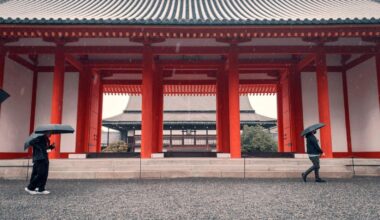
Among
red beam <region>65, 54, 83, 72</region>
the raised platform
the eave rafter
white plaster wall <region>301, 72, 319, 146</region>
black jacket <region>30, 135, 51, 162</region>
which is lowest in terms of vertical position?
the raised platform

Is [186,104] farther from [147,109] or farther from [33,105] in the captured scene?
[147,109]

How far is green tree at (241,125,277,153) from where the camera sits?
81.9ft

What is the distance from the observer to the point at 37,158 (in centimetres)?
604

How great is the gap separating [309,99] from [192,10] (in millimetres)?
5880

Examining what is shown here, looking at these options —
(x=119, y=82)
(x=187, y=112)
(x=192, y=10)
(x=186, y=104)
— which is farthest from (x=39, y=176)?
(x=186, y=104)

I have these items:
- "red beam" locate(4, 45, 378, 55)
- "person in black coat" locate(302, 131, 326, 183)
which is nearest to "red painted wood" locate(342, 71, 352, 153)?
"red beam" locate(4, 45, 378, 55)

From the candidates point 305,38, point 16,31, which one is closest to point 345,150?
point 305,38

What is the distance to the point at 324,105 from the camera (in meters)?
9.91

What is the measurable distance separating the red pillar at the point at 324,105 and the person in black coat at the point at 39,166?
312 inches

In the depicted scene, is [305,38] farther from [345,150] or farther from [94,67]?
[94,67]

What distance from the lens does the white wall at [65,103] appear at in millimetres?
11914

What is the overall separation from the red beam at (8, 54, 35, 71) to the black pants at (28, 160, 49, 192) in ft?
20.8

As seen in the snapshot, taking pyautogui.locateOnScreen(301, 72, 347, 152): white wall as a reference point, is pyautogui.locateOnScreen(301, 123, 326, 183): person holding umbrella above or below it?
below

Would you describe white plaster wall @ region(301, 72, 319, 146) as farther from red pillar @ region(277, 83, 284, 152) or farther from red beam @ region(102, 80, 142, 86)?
red beam @ region(102, 80, 142, 86)
